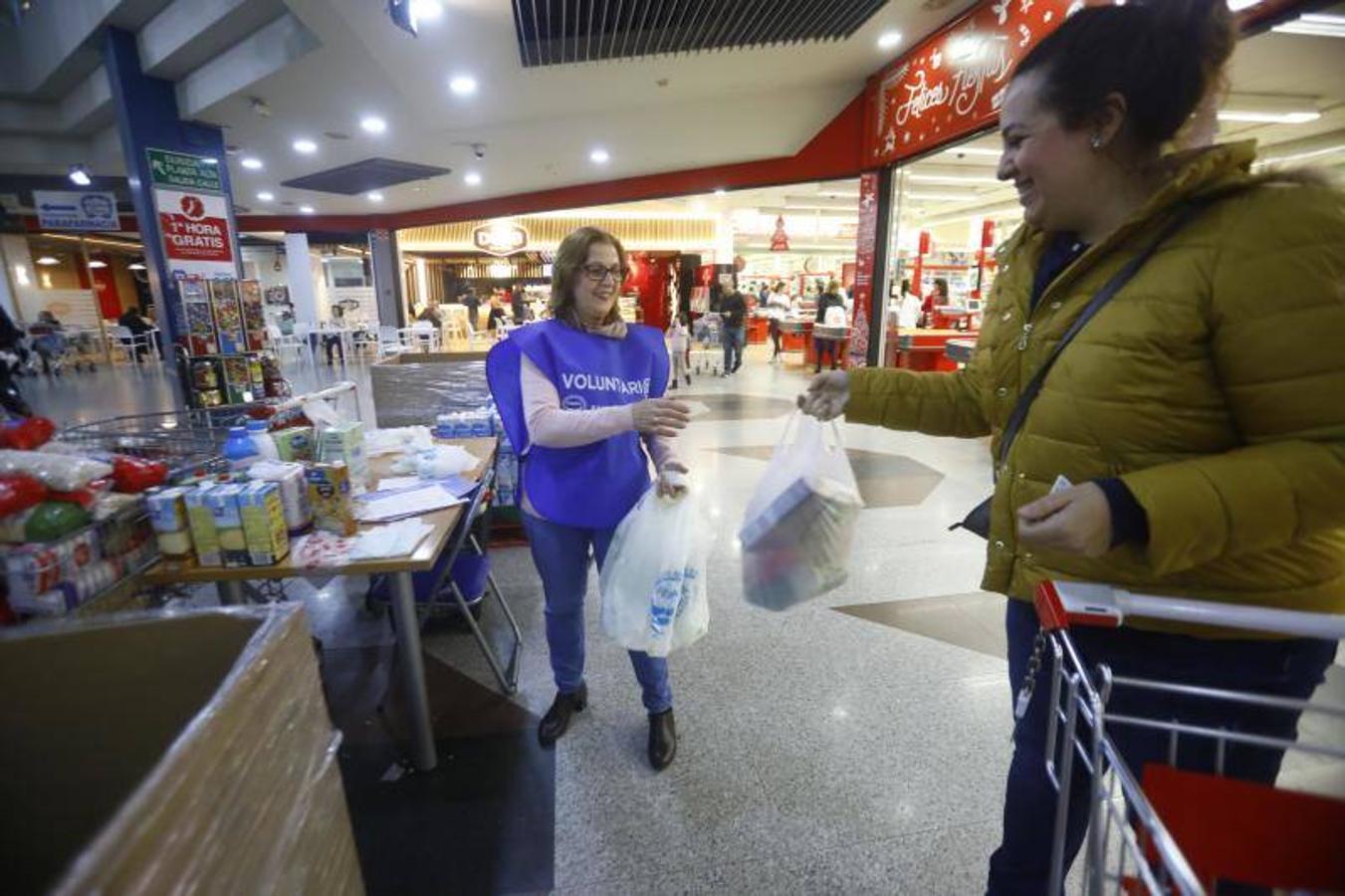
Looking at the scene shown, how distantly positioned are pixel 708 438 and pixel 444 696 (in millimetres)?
4330

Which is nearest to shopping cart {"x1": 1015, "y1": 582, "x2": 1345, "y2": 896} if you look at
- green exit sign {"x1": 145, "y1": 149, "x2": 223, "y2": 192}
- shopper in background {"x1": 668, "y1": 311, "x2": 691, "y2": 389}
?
green exit sign {"x1": 145, "y1": 149, "x2": 223, "y2": 192}

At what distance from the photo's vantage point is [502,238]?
591 inches

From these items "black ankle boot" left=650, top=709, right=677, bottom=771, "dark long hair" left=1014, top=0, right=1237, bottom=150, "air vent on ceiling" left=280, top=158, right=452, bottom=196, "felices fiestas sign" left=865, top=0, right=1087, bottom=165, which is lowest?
"black ankle boot" left=650, top=709, right=677, bottom=771

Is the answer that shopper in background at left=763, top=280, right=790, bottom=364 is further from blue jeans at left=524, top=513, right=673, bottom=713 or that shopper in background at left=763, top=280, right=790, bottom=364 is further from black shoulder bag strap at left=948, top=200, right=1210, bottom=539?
black shoulder bag strap at left=948, top=200, right=1210, bottom=539

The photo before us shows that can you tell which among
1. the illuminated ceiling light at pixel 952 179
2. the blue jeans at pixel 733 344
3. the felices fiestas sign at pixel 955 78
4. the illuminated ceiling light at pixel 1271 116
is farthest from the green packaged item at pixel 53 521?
the illuminated ceiling light at pixel 952 179

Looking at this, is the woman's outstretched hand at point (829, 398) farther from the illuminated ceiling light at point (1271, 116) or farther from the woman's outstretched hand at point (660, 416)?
the illuminated ceiling light at point (1271, 116)

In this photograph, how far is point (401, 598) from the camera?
181 centimetres

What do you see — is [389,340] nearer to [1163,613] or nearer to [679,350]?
[679,350]

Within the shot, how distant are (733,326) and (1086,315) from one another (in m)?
10.5

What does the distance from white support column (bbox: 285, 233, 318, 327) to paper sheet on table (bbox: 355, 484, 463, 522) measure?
55.5ft

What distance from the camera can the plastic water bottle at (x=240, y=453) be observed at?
1864 mm

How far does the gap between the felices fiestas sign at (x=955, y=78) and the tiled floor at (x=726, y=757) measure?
3.04 meters

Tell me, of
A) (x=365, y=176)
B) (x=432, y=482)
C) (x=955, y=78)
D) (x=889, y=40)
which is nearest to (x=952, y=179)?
(x=889, y=40)

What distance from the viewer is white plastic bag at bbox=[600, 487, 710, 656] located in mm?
1699
